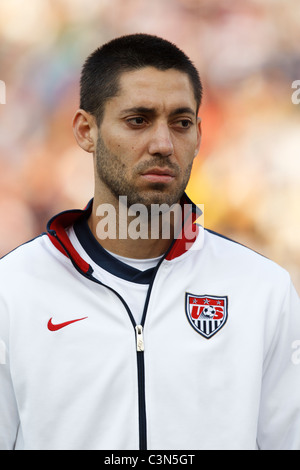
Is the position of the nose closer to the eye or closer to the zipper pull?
the eye

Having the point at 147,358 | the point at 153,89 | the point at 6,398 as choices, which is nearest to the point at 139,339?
the point at 147,358

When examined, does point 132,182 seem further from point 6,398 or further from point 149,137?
point 6,398

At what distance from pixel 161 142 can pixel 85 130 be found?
11.5 inches

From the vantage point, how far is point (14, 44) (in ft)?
12.5

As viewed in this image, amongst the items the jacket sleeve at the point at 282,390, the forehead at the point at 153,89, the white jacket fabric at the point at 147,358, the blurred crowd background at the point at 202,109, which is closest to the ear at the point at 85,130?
the forehead at the point at 153,89

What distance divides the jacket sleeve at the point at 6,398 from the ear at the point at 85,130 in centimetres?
47

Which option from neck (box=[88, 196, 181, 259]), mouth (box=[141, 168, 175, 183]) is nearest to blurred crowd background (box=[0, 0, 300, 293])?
neck (box=[88, 196, 181, 259])

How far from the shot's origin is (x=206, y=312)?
4.50ft

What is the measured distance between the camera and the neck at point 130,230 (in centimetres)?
142

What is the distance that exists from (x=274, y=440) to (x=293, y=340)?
0.23m

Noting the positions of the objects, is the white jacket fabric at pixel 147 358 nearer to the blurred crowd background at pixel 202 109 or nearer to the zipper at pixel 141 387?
the zipper at pixel 141 387

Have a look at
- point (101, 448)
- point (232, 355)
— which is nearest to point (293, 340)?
point (232, 355)

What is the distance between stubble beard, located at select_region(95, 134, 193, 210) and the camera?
134 cm
